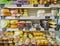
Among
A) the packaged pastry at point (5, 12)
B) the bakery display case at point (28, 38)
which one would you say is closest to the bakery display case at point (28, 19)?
the packaged pastry at point (5, 12)

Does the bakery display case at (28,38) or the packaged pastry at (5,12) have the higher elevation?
the packaged pastry at (5,12)

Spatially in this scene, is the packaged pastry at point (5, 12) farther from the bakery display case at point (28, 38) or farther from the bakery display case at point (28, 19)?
the bakery display case at point (28, 38)

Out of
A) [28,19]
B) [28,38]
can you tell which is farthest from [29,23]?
[28,38]

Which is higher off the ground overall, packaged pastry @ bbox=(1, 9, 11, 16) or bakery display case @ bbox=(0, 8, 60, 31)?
packaged pastry @ bbox=(1, 9, 11, 16)

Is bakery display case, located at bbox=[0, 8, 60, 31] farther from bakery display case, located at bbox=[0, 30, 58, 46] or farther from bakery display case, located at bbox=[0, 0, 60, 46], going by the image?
bakery display case, located at bbox=[0, 30, 58, 46]

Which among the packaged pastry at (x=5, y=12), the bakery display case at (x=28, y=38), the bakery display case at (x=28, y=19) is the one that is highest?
the packaged pastry at (x=5, y=12)

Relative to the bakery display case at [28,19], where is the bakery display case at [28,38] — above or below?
below

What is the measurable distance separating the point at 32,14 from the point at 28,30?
34cm

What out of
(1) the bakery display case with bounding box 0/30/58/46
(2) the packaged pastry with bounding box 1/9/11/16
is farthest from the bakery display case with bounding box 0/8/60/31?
(1) the bakery display case with bounding box 0/30/58/46

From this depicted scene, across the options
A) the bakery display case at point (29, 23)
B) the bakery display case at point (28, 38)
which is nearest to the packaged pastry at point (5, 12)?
the bakery display case at point (29, 23)

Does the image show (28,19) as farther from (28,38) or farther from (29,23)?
(28,38)

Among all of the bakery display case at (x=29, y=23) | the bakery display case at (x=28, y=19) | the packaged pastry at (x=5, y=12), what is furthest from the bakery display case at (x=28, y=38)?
the packaged pastry at (x=5, y=12)

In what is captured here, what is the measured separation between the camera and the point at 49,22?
2.44m

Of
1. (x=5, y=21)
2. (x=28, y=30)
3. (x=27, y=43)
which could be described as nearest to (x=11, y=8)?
(x=5, y=21)
